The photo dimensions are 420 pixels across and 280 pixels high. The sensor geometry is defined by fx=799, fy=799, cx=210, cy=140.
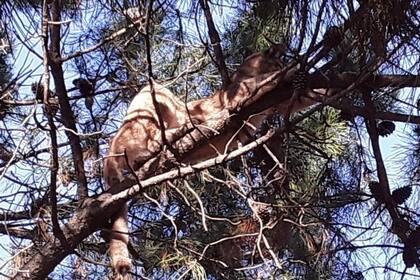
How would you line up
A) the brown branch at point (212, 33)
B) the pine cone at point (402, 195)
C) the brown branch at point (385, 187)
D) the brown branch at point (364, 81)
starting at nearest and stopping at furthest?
1. the brown branch at point (364, 81)
2. the brown branch at point (212, 33)
3. the brown branch at point (385, 187)
4. the pine cone at point (402, 195)

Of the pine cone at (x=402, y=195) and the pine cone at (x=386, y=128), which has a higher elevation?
the pine cone at (x=386, y=128)

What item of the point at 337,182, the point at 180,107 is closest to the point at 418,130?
the point at 337,182

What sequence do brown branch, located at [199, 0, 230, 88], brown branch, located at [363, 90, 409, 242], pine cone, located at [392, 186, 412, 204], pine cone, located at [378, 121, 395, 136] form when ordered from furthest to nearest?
1. pine cone, located at [378, 121, 395, 136]
2. pine cone, located at [392, 186, 412, 204]
3. brown branch, located at [363, 90, 409, 242]
4. brown branch, located at [199, 0, 230, 88]

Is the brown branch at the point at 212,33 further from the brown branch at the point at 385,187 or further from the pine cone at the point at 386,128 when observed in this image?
the pine cone at the point at 386,128

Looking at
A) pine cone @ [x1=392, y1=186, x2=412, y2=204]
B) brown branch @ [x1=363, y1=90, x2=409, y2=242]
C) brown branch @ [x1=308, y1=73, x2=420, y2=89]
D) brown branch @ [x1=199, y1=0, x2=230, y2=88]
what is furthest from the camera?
pine cone @ [x1=392, y1=186, x2=412, y2=204]

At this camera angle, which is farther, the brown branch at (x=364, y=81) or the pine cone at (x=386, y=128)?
the pine cone at (x=386, y=128)

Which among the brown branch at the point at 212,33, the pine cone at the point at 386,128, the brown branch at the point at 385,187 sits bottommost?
the brown branch at the point at 385,187

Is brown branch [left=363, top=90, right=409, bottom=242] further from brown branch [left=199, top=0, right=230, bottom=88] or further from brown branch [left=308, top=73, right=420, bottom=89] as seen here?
brown branch [left=199, top=0, right=230, bottom=88]

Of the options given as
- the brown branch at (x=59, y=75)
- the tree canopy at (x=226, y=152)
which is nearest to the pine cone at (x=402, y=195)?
the tree canopy at (x=226, y=152)

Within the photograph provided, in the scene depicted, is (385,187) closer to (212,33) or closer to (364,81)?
(364,81)

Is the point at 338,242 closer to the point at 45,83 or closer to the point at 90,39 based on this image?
the point at 90,39

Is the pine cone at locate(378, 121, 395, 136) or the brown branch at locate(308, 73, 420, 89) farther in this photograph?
the pine cone at locate(378, 121, 395, 136)

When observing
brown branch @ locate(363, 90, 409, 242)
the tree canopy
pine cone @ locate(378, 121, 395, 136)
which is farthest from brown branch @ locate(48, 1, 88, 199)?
pine cone @ locate(378, 121, 395, 136)

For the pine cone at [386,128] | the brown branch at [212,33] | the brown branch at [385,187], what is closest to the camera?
the brown branch at [212,33]
